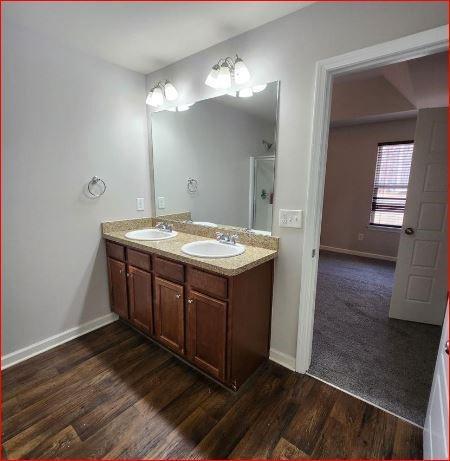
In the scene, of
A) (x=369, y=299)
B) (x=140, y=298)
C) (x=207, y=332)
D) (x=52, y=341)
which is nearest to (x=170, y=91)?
(x=140, y=298)

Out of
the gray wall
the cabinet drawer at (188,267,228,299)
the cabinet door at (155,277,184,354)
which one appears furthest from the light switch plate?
the gray wall

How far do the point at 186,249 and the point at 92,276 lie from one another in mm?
1085

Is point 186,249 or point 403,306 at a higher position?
point 186,249

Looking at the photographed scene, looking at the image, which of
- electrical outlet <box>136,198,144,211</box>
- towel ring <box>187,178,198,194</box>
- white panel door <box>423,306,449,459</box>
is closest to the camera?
A: white panel door <box>423,306,449,459</box>

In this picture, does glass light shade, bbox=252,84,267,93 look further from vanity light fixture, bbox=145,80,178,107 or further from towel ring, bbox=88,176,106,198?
towel ring, bbox=88,176,106,198

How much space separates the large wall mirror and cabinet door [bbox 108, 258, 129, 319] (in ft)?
2.25

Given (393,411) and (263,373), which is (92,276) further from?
(393,411)

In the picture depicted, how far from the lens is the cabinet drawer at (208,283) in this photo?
1509mm

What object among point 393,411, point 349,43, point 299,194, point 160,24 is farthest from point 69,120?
point 393,411

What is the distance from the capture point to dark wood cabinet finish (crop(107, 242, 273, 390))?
155 centimetres

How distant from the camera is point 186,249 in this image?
71.3 inches

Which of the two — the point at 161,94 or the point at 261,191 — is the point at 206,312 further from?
the point at 161,94

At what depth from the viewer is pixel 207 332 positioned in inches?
65.0

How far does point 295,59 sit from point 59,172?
1.84m
